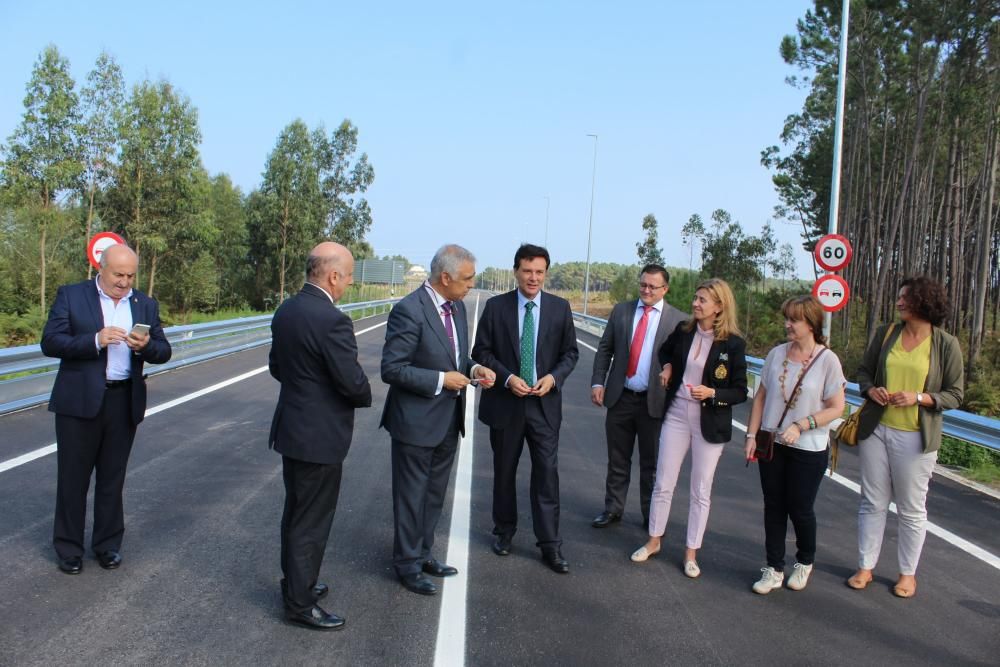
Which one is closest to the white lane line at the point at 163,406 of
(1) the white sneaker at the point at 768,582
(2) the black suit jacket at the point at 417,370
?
(2) the black suit jacket at the point at 417,370

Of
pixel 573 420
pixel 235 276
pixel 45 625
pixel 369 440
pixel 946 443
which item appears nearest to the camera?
pixel 45 625

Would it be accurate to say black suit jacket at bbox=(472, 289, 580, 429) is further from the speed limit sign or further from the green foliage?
the green foliage

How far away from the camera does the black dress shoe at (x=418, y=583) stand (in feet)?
14.0

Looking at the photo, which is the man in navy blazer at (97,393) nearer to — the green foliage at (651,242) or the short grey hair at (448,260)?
the short grey hair at (448,260)

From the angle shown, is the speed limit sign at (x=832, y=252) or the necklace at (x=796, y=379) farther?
the speed limit sign at (x=832, y=252)

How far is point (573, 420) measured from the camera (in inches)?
422

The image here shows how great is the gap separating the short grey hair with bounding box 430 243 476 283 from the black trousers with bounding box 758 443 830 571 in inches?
90.5

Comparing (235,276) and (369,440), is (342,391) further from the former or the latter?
(235,276)

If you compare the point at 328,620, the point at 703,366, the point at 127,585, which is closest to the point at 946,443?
the point at 703,366

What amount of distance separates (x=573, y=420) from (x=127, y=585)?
7240 millimetres

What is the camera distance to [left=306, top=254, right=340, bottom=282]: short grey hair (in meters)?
3.77

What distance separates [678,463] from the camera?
516 cm

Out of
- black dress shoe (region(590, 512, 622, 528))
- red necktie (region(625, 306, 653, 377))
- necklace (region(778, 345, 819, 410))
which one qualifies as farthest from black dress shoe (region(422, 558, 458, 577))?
necklace (region(778, 345, 819, 410))

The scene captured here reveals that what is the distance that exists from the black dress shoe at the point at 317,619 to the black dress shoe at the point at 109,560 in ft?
4.38
